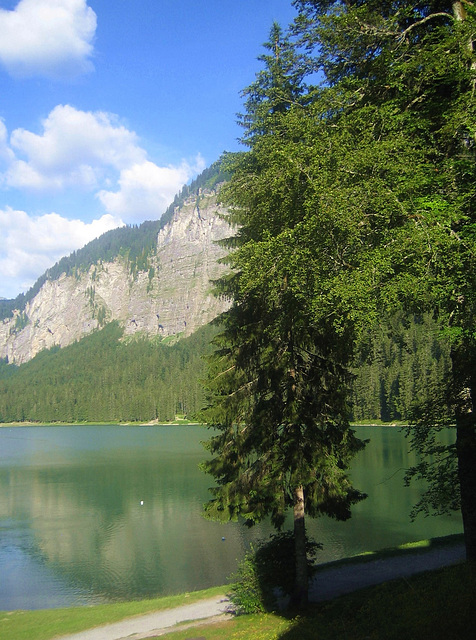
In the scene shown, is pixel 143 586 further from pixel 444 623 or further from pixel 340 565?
pixel 444 623

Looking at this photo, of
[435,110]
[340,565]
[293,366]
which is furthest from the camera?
[340,565]

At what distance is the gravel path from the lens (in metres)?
15.9

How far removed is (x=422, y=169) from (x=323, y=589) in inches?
539

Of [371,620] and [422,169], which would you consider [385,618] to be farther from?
[422,169]

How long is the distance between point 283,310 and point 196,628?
10.2 metres

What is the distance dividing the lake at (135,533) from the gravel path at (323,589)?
179 inches

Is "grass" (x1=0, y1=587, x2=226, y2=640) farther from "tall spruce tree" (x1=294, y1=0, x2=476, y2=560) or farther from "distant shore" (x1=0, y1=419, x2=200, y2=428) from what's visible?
"distant shore" (x1=0, y1=419, x2=200, y2=428)

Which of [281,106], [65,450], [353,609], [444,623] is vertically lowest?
[65,450]

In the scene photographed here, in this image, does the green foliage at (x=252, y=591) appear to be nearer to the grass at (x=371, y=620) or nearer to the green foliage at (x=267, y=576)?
the green foliage at (x=267, y=576)

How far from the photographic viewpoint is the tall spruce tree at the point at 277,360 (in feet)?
35.8

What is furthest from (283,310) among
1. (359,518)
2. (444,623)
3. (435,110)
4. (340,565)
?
(359,518)

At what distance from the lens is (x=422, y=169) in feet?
32.6

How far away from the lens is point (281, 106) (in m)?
16.2

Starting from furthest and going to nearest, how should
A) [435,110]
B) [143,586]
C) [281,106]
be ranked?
[143,586], [281,106], [435,110]
